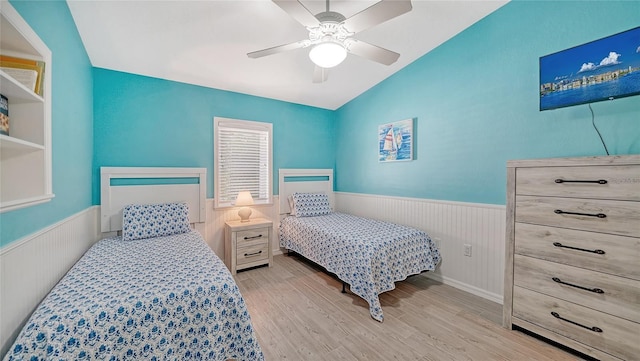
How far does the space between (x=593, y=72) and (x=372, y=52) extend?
1.56m

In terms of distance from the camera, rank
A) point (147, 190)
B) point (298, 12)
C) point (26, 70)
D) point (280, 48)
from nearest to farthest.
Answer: point (26, 70) < point (298, 12) < point (280, 48) < point (147, 190)

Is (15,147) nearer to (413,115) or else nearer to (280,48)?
(280,48)

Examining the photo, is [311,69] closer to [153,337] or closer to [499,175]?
[499,175]

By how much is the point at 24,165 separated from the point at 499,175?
3.53 m

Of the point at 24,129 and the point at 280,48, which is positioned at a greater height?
the point at 280,48

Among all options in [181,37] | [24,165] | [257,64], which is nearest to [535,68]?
[257,64]

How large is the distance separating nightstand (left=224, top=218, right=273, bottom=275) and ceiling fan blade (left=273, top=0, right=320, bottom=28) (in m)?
2.40

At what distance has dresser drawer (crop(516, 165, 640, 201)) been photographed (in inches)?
56.9

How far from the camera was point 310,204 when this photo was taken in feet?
12.4

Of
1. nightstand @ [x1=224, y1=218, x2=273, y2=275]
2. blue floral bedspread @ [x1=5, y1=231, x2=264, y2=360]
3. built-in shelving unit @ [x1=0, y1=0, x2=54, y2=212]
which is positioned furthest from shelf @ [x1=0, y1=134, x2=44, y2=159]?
nightstand @ [x1=224, y1=218, x2=273, y2=275]

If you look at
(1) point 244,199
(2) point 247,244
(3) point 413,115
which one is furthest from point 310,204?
(3) point 413,115

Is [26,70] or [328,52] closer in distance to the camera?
[26,70]

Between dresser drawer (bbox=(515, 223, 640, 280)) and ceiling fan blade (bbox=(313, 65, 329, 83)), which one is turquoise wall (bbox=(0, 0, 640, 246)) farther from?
ceiling fan blade (bbox=(313, 65, 329, 83))

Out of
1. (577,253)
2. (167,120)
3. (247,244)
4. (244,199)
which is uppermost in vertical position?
(167,120)
